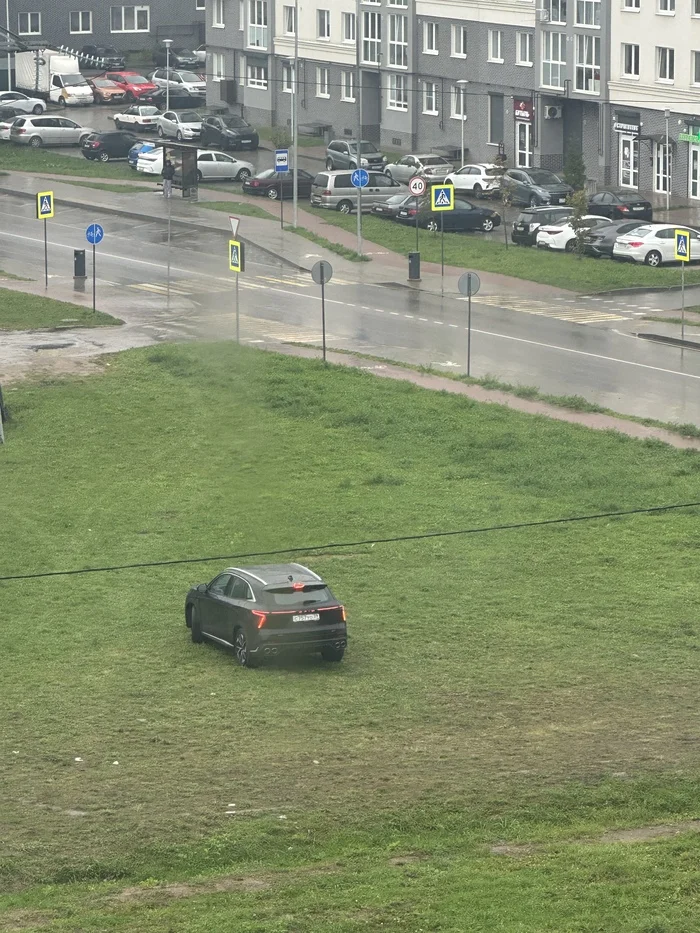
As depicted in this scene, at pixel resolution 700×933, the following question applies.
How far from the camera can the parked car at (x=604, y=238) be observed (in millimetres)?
54531

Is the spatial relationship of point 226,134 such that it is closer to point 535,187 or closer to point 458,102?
point 458,102

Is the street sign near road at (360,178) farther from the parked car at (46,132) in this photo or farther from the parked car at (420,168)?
the parked car at (46,132)

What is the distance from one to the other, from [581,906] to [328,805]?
341 centimetres

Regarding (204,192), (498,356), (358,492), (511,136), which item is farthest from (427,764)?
(511,136)

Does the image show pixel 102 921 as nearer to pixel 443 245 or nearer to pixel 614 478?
pixel 614 478

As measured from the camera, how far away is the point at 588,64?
68938 millimetres

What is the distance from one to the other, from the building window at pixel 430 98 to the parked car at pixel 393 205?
16.5 meters

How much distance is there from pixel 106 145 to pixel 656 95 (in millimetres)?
23076

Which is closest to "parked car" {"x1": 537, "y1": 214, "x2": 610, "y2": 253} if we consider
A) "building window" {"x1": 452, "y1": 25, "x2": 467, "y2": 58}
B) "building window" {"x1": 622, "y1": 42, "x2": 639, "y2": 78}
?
"building window" {"x1": 622, "y1": 42, "x2": 639, "y2": 78}

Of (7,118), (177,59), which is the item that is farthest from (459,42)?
(177,59)

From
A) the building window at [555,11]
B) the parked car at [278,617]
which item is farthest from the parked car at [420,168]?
the parked car at [278,617]

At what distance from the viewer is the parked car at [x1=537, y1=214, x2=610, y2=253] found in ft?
183

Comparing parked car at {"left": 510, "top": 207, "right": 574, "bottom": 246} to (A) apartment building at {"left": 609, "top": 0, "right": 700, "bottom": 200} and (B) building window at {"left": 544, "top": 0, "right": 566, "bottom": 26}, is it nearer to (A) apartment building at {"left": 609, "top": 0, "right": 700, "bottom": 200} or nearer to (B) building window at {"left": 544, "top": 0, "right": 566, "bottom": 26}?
(A) apartment building at {"left": 609, "top": 0, "right": 700, "bottom": 200}

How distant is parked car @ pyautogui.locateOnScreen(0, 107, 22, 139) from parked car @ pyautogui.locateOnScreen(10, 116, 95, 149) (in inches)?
10.6
